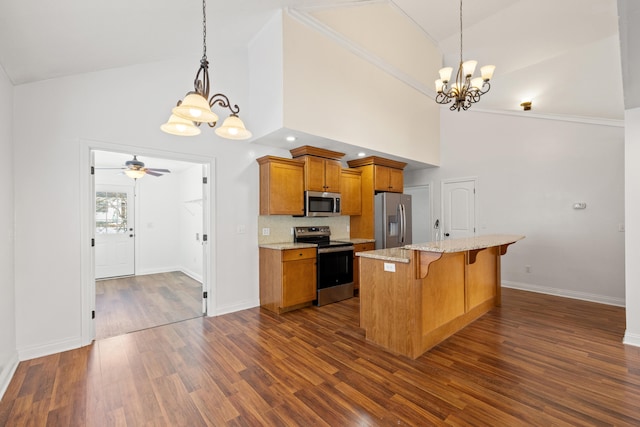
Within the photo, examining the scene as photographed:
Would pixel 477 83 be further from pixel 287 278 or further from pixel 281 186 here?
pixel 287 278

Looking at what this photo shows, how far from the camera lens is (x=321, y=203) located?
4.53 metres

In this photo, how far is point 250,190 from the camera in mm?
4156

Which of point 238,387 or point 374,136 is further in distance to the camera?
point 374,136

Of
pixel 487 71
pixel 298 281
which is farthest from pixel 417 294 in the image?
pixel 487 71

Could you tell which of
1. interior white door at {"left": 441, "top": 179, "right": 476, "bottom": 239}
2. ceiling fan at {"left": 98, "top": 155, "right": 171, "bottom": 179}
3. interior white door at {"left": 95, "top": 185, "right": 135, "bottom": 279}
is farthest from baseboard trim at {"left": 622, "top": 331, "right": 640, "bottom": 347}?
interior white door at {"left": 95, "top": 185, "right": 135, "bottom": 279}

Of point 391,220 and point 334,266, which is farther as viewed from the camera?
point 391,220

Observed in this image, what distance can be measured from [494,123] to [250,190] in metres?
4.58

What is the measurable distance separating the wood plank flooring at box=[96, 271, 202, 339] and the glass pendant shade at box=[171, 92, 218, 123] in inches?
111

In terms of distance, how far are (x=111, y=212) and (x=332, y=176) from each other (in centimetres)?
516

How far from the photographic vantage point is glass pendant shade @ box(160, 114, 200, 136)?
2172mm

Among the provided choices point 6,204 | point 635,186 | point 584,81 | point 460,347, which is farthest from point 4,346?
point 584,81

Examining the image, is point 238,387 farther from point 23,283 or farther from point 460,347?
point 23,283

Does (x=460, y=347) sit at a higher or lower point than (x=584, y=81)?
lower

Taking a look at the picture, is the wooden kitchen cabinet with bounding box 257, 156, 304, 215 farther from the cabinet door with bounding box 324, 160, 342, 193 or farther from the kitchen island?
the kitchen island
